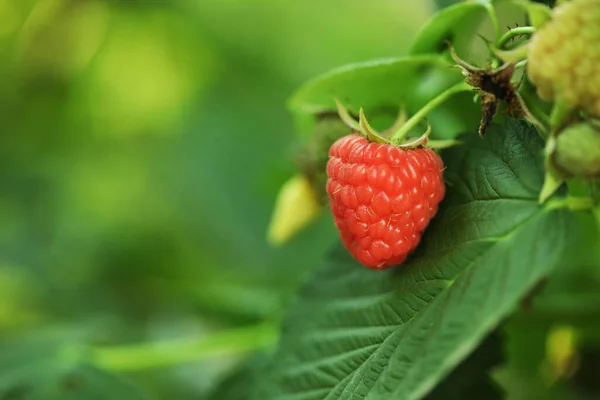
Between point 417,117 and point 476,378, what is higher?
point 417,117

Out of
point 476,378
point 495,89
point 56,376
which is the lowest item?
point 476,378

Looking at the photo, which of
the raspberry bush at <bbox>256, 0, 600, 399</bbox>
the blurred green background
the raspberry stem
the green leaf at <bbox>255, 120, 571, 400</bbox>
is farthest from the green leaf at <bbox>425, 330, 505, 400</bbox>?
the blurred green background

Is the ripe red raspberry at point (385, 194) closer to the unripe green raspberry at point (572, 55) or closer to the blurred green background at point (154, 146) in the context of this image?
the unripe green raspberry at point (572, 55)

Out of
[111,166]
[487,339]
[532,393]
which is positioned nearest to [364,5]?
[111,166]

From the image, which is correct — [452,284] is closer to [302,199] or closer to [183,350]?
[302,199]

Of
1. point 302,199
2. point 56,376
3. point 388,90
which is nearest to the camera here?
point 388,90

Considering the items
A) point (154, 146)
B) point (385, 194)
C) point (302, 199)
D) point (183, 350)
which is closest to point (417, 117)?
point (385, 194)

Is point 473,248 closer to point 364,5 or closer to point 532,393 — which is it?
point 532,393

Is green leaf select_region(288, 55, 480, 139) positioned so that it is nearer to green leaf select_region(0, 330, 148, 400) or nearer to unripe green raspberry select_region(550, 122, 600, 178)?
unripe green raspberry select_region(550, 122, 600, 178)
